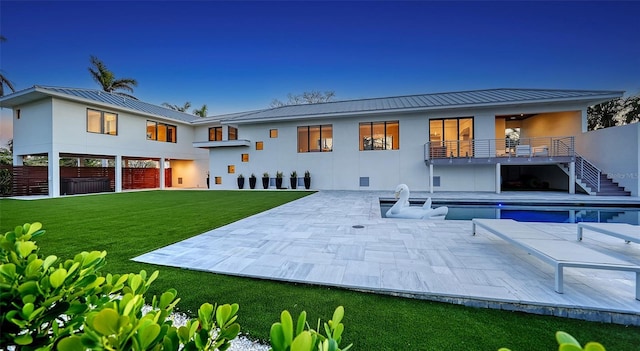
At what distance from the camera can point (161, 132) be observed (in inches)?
774

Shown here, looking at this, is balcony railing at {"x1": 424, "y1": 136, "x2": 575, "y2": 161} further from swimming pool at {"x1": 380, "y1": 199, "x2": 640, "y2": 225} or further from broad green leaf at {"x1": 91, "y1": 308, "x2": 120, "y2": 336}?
broad green leaf at {"x1": 91, "y1": 308, "x2": 120, "y2": 336}

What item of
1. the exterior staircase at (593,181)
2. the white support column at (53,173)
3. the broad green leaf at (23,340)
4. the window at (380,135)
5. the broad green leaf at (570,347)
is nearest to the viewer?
the broad green leaf at (570,347)

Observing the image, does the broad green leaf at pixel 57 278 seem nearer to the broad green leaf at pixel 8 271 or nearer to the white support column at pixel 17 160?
the broad green leaf at pixel 8 271

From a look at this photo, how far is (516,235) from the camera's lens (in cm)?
387

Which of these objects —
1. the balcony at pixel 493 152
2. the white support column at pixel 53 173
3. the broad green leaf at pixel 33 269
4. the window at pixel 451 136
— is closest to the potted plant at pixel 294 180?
the balcony at pixel 493 152

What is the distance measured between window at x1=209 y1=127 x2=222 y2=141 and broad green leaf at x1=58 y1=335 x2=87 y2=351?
22439mm

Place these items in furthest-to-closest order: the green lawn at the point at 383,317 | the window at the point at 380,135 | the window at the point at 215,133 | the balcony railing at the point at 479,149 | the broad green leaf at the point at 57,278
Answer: the window at the point at 215,133 < the window at the point at 380,135 < the balcony railing at the point at 479,149 < the green lawn at the point at 383,317 < the broad green leaf at the point at 57,278

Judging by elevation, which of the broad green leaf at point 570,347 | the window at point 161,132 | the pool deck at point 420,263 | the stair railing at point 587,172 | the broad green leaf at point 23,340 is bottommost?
the pool deck at point 420,263

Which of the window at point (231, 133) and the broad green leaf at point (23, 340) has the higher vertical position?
the window at point (231, 133)

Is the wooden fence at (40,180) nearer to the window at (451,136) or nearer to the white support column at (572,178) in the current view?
the window at (451,136)

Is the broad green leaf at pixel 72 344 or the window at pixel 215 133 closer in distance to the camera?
the broad green leaf at pixel 72 344

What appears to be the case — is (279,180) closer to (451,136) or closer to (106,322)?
(451,136)

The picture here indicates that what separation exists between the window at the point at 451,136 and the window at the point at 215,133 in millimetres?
15713

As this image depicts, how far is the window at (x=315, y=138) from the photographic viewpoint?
1681cm
